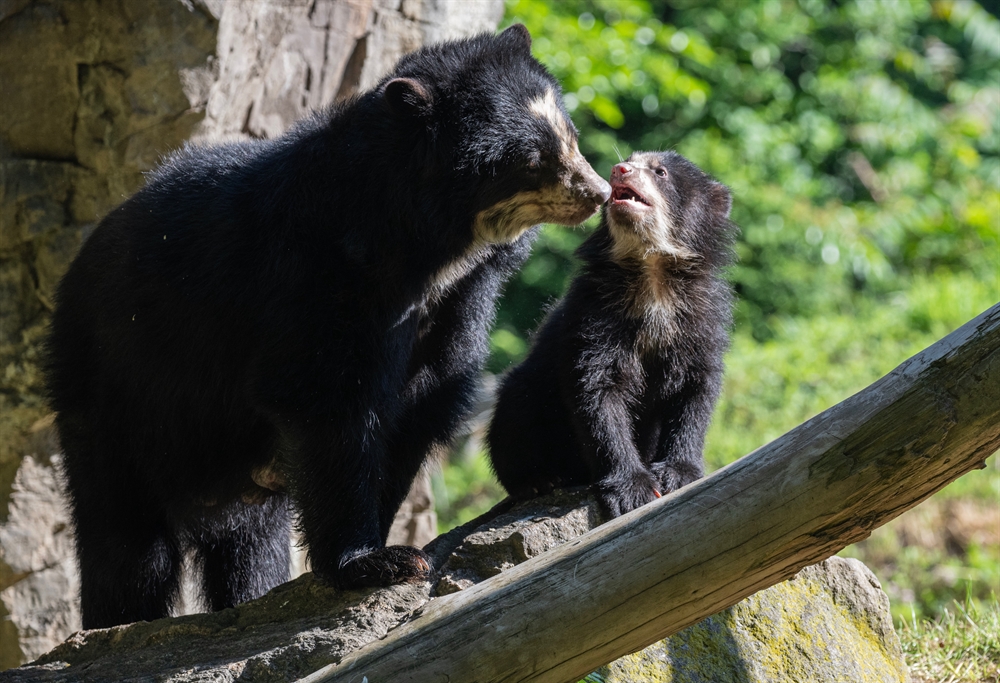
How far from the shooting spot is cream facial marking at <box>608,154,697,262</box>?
4301 millimetres

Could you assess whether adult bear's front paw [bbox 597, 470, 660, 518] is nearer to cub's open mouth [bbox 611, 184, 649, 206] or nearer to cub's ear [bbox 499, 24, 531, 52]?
cub's open mouth [bbox 611, 184, 649, 206]

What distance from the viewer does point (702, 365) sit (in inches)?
164

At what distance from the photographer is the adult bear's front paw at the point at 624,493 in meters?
3.77

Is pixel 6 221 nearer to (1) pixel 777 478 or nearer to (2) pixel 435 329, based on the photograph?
(2) pixel 435 329

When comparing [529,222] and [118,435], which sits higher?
[529,222]

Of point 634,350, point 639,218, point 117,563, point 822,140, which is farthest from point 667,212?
point 822,140

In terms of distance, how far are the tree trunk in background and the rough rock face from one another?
2306 mm

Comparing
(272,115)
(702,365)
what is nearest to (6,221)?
(272,115)

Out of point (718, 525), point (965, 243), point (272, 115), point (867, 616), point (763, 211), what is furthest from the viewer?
point (965, 243)

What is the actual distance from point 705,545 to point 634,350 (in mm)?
1485

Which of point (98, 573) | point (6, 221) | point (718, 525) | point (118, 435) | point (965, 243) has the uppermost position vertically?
point (965, 243)

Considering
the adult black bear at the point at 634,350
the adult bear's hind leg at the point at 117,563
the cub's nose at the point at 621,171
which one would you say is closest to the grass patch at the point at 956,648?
the adult black bear at the point at 634,350

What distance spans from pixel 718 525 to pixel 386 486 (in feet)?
6.16

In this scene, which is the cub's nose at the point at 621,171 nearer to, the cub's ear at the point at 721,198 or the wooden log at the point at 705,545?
the cub's ear at the point at 721,198
